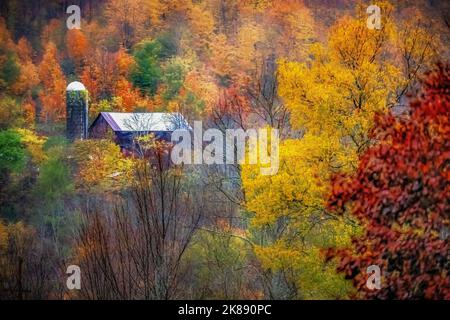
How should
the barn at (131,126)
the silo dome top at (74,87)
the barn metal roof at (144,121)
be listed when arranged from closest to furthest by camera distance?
the barn metal roof at (144,121)
the barn at (131,126)
the silo dome top at (74,87)

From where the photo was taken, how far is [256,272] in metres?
18.2

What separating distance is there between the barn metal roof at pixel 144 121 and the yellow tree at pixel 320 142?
1529cm

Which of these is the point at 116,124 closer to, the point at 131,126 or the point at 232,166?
the point at 131,126

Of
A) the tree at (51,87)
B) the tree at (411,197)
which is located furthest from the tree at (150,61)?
the tree at (411,197)

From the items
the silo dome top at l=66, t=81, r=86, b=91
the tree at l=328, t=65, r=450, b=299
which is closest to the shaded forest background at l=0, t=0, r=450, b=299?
the tree at l=328, t=65, r=450, b=299

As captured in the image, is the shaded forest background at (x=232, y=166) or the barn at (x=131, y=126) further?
the barn at (x=131, y=126)

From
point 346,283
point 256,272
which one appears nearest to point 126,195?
point 256,272

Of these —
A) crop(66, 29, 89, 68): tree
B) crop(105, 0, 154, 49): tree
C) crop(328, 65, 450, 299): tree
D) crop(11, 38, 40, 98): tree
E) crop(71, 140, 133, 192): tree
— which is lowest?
crop(328, 65, 450, 299): tree

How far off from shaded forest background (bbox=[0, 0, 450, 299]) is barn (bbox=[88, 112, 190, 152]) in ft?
2.48

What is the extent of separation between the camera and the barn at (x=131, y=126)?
30.4m

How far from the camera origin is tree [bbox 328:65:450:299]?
6.12 metres

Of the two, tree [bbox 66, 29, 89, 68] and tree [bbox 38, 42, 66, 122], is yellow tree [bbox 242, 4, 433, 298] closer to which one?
tree [bbox 38, 42, 66, 122]

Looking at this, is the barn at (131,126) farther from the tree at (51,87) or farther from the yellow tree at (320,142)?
the yellow tree at (320,142)
